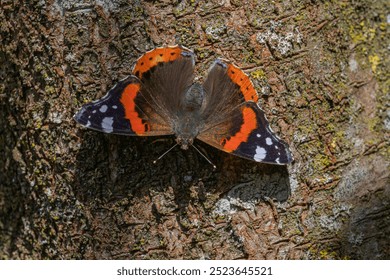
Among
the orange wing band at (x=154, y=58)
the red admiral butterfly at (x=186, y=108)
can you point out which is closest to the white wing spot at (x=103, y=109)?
the red admiral butterfly at (x=186, y=108)

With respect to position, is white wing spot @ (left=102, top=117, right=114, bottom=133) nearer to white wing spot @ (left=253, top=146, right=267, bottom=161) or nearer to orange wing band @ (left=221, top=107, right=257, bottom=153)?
orange wing band @ (left=221, top=107, right=257, bottom=153)

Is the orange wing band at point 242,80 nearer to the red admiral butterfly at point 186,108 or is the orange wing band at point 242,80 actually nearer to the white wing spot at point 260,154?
the red admiral butterfly at point 186,108

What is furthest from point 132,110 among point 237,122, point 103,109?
point 237,122

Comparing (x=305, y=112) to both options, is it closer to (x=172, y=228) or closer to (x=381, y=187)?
(x=381, y=187)

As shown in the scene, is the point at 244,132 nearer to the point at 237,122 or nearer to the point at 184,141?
the point at 237,122

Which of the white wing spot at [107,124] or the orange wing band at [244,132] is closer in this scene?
the white wing spot at [107,124]

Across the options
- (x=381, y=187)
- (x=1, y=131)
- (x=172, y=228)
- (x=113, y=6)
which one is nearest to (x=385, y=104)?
(x=381, y=187)
